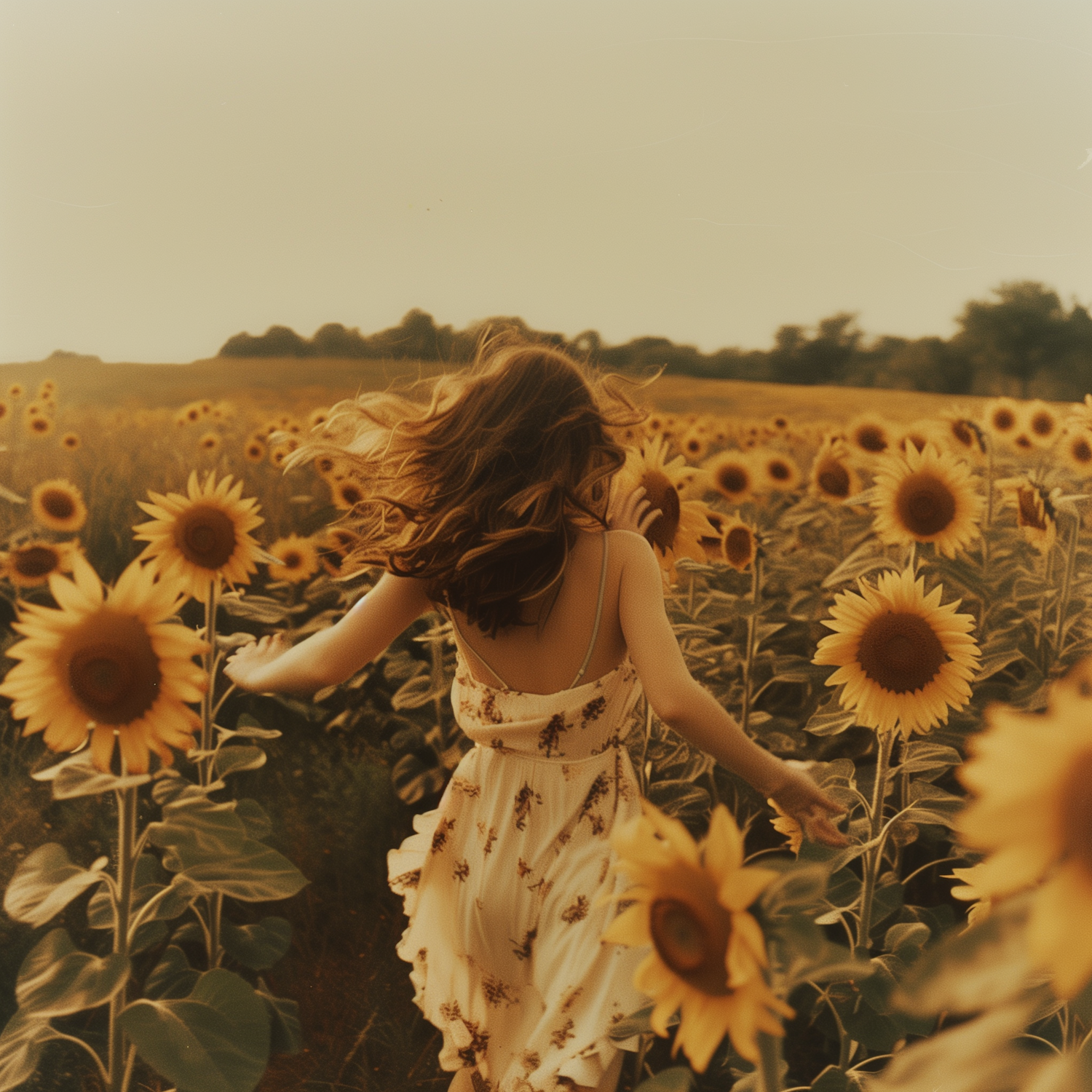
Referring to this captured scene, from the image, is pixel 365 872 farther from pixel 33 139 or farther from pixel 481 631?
pixel 33 139

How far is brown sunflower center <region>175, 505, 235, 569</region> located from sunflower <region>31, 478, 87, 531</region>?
0.45 m

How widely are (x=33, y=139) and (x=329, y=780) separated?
1291mm

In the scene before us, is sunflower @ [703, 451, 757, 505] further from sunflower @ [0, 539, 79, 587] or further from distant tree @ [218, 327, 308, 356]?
sunflower @ [0, 539, 79, 587]

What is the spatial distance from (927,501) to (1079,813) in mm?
1361

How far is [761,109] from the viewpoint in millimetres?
1557

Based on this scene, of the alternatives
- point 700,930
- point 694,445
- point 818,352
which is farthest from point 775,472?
point 700,930

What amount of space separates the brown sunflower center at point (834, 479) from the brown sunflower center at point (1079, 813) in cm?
164

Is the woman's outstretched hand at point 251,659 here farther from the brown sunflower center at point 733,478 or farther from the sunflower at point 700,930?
the brown sunflower center at point 733,478

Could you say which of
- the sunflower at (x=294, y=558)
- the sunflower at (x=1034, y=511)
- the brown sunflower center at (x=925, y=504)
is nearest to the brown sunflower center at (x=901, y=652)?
the brown sunflower center at (x=925, y=504)

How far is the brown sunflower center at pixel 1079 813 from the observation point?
13.1 inches

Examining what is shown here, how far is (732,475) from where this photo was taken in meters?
1.99

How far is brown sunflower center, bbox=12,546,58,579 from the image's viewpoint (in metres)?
1.66

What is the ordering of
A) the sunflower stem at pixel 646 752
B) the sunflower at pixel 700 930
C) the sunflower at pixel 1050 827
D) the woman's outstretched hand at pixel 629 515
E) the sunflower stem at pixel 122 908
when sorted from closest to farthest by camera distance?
1. the sunflower at pixel 1050 827
2. the sunflower at pixel 700 930
3. the sunflower stem at pixel 122 908
4. the woman's outstretched hand at pixel 629 515
5. the sunflower stem at pixel 646 752

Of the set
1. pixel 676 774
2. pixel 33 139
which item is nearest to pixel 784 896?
pixel 676 774
